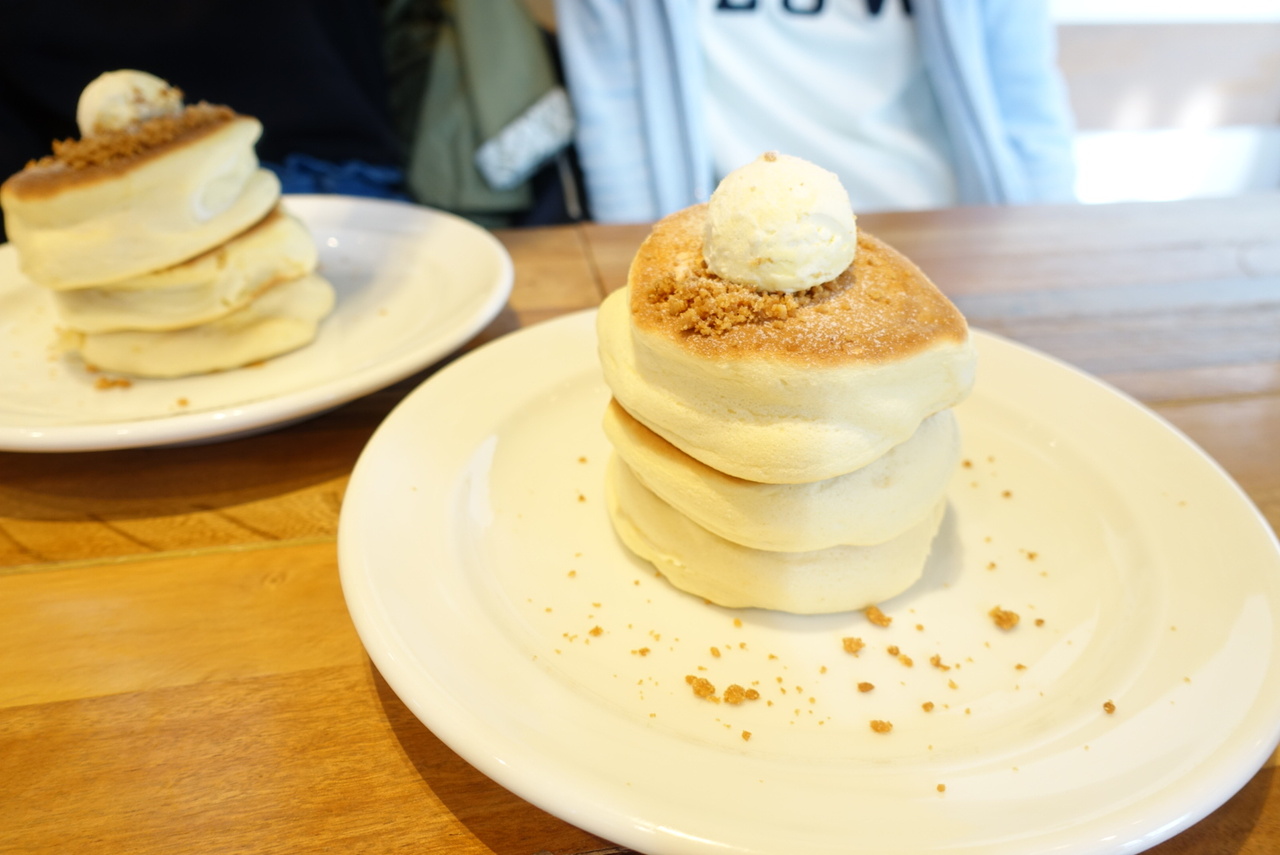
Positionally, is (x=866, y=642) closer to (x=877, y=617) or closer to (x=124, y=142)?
(x=877, y=617)

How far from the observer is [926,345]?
0.81 metres

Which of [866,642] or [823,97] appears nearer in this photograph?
[866,642]

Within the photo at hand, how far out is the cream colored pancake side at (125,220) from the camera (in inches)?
49.2

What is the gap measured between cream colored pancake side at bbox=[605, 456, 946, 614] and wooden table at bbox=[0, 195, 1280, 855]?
0.31 meters

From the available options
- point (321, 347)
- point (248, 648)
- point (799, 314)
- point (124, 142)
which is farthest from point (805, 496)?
point (124, 142)

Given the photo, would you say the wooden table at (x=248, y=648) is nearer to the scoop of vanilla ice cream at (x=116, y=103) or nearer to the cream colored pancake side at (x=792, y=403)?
the cream colored pancake side at (x=792, y=403)

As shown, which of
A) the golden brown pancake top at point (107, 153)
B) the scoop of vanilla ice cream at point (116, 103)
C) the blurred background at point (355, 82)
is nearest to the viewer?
the golden brown pancake top at point (107, 153)

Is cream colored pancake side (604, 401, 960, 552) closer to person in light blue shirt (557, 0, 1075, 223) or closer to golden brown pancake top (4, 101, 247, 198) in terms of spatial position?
golden brown pancake top (4, 101, 247, 198)

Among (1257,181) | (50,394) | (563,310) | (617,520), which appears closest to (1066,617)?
(617,520)

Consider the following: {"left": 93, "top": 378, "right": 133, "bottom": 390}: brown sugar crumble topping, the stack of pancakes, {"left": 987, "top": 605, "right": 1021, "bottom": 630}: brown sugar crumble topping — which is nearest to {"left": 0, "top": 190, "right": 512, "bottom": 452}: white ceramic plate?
{"left": 93, "top": 378, "right": 133, "bottom": 390}: brown sugar crumble topping

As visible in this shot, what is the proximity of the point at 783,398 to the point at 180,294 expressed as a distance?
1.08 m

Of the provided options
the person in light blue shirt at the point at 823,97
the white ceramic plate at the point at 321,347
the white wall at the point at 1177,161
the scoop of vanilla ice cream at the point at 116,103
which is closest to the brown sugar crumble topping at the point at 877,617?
Result: the white ceramic plate at the point at 321,347

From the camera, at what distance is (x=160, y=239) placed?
1302mm

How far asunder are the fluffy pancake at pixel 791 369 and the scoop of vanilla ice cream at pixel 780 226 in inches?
0.8
